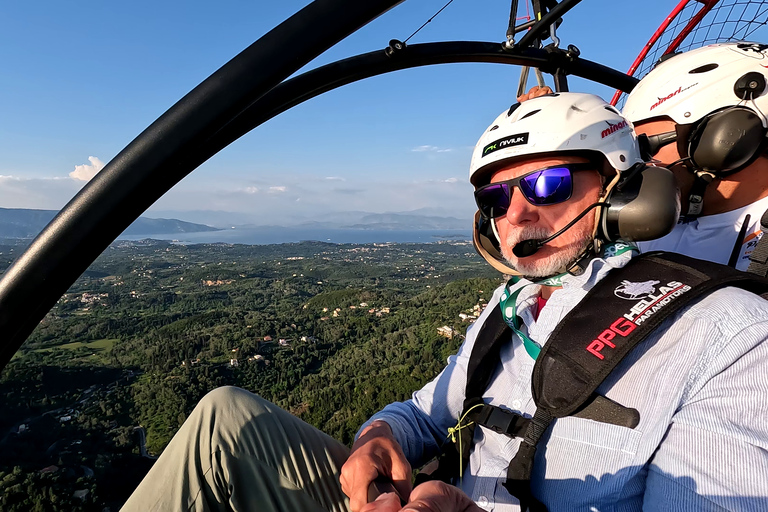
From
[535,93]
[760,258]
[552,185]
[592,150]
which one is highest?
[535,93]

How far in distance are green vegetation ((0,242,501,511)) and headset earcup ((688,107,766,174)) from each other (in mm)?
10292

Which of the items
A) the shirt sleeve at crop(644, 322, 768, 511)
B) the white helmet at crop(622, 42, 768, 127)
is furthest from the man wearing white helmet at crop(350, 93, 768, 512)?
the white helmet at crop(622, 42, 768, 127)

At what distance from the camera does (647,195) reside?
134cm

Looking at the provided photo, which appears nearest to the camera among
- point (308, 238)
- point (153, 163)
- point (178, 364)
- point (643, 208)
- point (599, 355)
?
point (153, 163)

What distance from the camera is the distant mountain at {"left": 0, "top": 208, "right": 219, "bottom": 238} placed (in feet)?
397

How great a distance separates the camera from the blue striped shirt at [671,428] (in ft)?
2.92

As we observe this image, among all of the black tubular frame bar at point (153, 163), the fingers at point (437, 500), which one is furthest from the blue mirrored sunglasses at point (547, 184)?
the fingers at point (437, 500)

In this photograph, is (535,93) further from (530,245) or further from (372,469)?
(372,469)

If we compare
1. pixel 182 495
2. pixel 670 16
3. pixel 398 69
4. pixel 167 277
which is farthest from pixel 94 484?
pixel 167 277

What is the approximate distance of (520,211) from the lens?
1.55 meters

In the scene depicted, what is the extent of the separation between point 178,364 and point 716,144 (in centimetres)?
2309

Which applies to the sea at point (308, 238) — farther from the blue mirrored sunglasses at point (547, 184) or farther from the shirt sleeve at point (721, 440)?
the shirt sleeve at point (721, 440)

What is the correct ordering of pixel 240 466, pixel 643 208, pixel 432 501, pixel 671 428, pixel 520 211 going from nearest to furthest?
pixel 432 501 < pixel 671 428 < pixel 643 208 < pixel 240 466 < pixel 520 211

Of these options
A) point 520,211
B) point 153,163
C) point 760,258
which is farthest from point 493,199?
point 153,163
